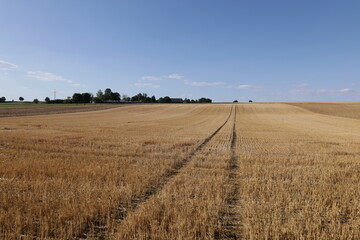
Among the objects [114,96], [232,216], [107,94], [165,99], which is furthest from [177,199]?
[114,96]

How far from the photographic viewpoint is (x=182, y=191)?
20.7 feet

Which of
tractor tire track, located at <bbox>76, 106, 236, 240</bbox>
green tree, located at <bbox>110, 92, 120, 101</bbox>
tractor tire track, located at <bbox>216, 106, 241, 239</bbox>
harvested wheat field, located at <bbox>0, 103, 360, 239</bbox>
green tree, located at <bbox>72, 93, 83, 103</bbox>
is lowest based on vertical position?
tractor tire track, located at <bbox>216, 106, 241, 239</bbox>

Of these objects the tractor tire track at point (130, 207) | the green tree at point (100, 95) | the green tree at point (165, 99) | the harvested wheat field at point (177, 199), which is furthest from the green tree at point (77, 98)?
the tractor tire track at point (130, 207)

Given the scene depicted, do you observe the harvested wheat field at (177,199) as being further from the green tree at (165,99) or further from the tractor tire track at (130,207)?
the green tree at (165,99)

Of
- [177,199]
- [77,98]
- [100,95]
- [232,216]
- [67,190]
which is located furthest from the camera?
[100,95]

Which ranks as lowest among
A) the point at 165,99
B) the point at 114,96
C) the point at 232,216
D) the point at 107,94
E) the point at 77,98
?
the point at 232,216

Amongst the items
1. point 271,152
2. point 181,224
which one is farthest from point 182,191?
point 271,152

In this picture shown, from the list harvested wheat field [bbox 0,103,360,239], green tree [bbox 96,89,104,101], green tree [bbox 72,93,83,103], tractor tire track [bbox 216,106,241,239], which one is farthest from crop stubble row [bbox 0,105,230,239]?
green tree [bbox 96,89,104,101]

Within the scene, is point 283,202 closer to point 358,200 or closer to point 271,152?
point 358,200

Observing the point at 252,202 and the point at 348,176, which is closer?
the point at 252,202

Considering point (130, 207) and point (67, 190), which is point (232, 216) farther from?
point (67, 190)

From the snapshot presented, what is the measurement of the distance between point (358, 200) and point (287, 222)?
2.78 m

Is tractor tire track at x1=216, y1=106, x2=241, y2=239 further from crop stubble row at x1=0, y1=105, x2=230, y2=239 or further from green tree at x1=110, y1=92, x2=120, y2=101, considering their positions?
green tree at x1=110, y1=92, x2=120, y2=101

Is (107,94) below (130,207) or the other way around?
the other way around
